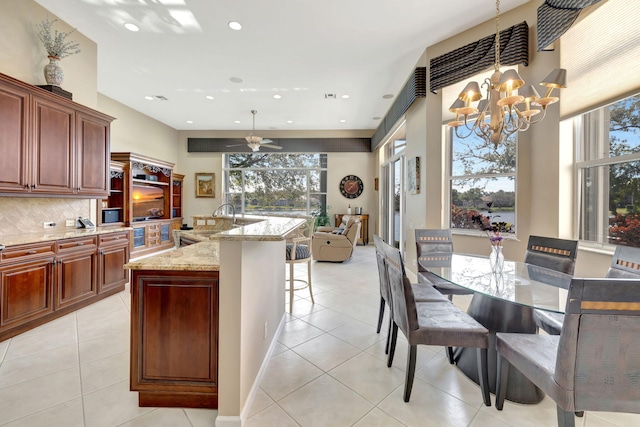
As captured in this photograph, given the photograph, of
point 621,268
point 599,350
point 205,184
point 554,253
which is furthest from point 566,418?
point 205,184

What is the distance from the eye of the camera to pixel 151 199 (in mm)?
6887

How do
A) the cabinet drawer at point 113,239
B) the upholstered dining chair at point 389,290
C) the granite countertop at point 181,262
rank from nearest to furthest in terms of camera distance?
the granite countertop at point 181,262 → the upholstered dining chair at point 389,290 → the cabinet drawer at point 113,239

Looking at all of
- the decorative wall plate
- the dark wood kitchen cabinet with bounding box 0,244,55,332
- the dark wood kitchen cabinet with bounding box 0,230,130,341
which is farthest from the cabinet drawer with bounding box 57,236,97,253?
the decorative wall plate

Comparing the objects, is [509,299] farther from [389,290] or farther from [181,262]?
[181,262]

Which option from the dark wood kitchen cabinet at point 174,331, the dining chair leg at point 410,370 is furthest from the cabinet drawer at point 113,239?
the dining chair leg at point 410,370

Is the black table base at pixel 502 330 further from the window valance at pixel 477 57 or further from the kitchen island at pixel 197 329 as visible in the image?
the window valance at pixel 477 57

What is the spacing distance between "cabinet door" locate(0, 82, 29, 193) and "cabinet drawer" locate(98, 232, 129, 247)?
0.95 metres

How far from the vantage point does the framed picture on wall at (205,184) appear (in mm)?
8219

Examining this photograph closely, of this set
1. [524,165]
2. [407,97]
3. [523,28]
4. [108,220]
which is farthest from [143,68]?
[524,165]

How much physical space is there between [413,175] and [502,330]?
299 cm

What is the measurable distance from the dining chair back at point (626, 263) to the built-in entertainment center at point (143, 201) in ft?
20.4

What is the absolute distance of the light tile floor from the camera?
162 cm

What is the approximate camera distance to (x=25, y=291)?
2611 mm

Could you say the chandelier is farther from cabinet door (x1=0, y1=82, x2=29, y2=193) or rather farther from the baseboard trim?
cabinet door (x1=0, y1=82, x2=29, y2=193)
